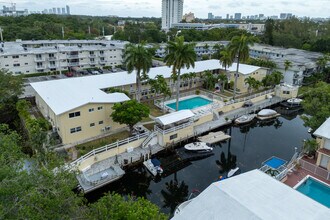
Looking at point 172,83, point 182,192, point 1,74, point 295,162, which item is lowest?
point 182,192

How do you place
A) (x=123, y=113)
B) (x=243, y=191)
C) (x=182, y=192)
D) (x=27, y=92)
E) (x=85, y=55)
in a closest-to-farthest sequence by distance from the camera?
(x=243, y=191) → (x=182, y=192) → (x=123, y=113) → (x=27, y=92) → (x=85, y=55)

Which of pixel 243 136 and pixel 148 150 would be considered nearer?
pixel 148 150

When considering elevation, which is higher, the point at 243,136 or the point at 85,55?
the point at 85,55

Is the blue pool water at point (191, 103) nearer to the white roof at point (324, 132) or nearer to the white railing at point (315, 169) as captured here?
the white railing at point (315, 169)

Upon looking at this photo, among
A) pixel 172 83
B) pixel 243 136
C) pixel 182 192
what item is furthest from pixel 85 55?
pixel 182 192

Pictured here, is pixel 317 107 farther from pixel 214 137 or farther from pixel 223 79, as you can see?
pixel 223 79

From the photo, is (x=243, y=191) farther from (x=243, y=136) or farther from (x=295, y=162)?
(x=243, y=136)
